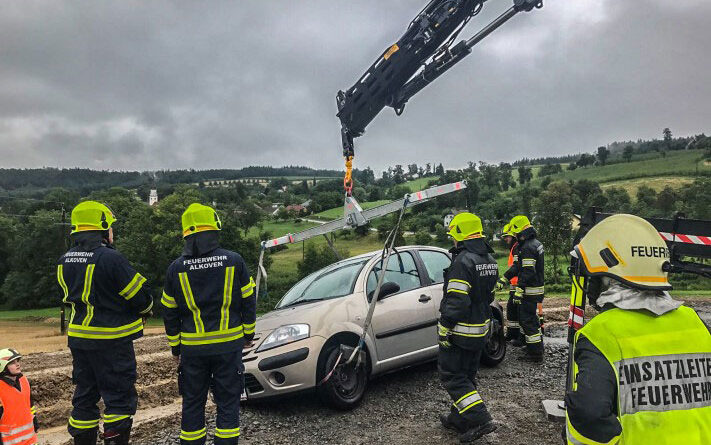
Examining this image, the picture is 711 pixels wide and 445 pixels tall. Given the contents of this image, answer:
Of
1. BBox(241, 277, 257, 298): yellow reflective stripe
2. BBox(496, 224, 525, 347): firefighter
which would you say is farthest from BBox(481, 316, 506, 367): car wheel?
BBox(241, 277, 257, 298): yellow reflective stripe

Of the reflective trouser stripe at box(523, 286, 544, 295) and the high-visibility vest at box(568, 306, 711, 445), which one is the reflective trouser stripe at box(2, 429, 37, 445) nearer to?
the high-visibility vest at box(568, 306, 711, 445)

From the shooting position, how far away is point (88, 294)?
3766 millimetres

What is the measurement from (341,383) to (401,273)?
5.19 ft

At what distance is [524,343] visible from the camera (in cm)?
703

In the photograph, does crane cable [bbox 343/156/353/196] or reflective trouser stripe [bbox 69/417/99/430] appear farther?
crane cable [bbox 343/156/353/196]

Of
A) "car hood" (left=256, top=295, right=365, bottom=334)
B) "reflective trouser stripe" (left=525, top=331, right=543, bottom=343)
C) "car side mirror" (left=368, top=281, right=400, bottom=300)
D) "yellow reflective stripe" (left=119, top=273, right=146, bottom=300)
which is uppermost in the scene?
"yellow reflective stripe" (left=119, top=273, right=146, bottom=300)

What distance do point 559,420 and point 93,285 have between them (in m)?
4.45

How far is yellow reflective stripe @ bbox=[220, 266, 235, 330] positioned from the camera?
12.1ft

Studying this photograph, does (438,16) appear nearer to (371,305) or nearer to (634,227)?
(371,305)

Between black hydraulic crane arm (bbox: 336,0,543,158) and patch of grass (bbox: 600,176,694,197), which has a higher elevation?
black hydraulic crane arm (bbox: 336,0,543,158)

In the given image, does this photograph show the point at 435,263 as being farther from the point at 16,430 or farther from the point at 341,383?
the point at 16,430

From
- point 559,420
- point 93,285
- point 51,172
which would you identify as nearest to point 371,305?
point 559,420

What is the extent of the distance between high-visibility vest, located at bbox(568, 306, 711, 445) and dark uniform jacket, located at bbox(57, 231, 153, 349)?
3.49 m

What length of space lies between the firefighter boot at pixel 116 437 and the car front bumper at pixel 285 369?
3.89ft
